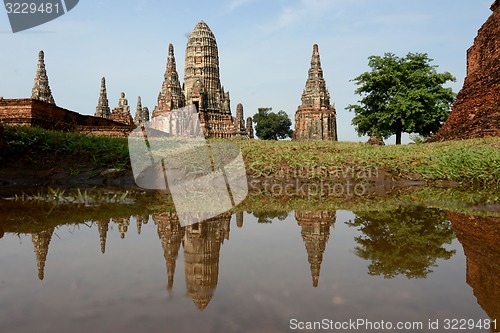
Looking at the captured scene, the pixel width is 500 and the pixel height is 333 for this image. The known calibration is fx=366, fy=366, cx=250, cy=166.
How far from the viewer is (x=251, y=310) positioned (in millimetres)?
1455

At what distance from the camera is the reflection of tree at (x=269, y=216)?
3638mm

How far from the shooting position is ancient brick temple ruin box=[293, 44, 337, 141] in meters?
25.9

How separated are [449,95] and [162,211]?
72.9ft

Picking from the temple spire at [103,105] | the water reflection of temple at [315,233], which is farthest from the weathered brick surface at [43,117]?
the temple spire at [103,105]

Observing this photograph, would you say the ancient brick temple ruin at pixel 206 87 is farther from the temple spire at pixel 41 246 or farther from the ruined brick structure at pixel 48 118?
the temple spire at pixel 41 246

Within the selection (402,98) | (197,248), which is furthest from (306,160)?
(402,98)

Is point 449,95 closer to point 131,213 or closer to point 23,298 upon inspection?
point 131,213

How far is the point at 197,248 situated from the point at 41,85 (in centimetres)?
2842

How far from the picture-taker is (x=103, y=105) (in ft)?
104

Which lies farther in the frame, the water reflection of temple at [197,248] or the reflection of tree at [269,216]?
the reflection of tree at [269,216]

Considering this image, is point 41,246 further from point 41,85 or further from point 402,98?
point 41,85

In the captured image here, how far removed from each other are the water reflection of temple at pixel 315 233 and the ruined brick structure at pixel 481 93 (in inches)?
408

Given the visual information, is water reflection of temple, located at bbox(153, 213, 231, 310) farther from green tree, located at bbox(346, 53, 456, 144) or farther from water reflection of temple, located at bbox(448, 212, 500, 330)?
green tree, located at bbox(346, 53, 456, 144)

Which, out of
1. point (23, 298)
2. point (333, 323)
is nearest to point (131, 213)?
point (23, 298)
